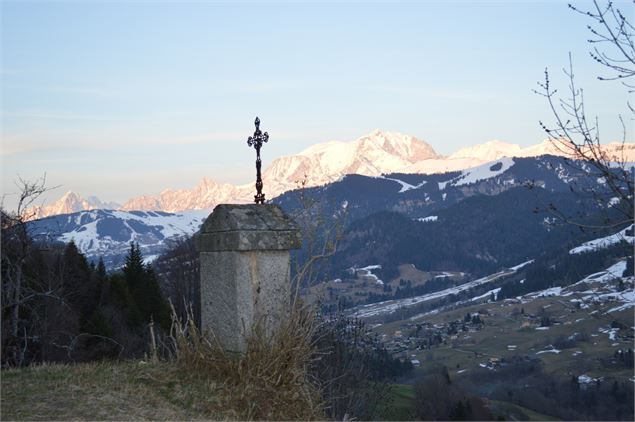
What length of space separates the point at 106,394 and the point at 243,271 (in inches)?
77.4

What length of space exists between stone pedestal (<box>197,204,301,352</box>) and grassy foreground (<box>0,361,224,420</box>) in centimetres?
73

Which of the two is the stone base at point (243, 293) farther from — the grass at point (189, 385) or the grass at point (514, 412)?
the grass at point (514, 412)

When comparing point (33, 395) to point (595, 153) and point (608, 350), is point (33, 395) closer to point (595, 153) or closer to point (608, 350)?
point (595, 153)

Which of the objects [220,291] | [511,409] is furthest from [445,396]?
[220,291]

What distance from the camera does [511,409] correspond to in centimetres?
9138

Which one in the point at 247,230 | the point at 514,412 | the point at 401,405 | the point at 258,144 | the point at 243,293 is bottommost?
the point at 514,412

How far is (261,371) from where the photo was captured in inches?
305

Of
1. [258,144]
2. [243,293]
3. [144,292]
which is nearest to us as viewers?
[243,293]

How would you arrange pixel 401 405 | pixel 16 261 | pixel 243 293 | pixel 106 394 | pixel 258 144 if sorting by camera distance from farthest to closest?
1. pixel 401 405
2. pixel 16 261
3. pixel 258 144
4. pixel 243 293
5. pixel 106 394

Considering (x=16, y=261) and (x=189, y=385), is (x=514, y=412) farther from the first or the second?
(x=189, y=385)

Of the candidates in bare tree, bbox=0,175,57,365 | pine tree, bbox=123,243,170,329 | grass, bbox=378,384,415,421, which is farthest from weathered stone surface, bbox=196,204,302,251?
grass, bbox=378,384,415,421

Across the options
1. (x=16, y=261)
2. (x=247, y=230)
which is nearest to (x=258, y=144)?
(x=247, y=230)

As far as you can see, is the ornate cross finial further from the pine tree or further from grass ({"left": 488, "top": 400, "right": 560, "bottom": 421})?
grass ({"left": 488, "top": 400, "right": 560, "bottom": 421})

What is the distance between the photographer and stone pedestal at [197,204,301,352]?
8.14 m
